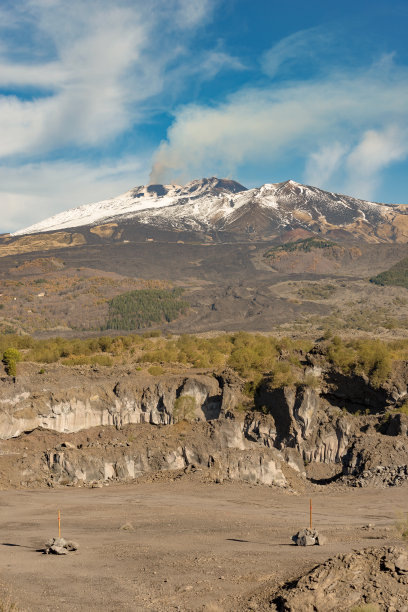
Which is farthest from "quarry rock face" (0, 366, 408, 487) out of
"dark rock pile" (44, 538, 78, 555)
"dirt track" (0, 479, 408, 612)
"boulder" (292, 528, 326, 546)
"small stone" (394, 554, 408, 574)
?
"small stone" (394, 554, 408, 574)

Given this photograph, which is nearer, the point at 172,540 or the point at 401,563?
the point at 401,563

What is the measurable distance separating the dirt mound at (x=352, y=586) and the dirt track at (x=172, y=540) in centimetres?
170

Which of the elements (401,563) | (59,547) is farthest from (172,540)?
(401,563)

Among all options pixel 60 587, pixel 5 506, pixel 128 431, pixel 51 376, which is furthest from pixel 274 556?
pixel 51 376

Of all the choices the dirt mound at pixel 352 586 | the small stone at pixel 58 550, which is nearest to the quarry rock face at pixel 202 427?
the small stone at pixel 58 550

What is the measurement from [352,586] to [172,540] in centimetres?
1125

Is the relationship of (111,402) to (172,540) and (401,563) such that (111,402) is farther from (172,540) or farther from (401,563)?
(401,563)

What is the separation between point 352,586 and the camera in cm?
1848

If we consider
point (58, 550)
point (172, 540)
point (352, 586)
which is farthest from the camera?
point (172, 540)

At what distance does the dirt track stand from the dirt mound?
170cm

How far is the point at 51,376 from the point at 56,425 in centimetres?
608

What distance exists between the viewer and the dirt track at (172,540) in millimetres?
20750

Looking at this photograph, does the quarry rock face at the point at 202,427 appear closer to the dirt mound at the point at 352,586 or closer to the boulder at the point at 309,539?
the boulder at the point at 309,539

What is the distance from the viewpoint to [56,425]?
2021 inches
